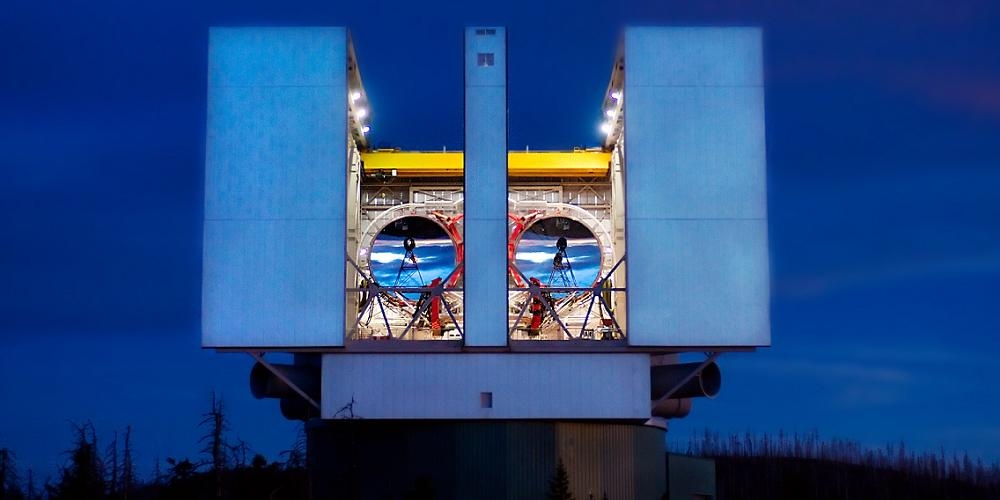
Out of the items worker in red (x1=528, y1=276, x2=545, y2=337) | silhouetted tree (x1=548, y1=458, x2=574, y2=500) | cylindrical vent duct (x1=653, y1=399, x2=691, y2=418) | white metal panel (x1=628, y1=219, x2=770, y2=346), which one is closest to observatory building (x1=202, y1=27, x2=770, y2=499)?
white metal panel (x1=628, y1=219, x2=770, y2=346)

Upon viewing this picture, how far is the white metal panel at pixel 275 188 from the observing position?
39.6 metres

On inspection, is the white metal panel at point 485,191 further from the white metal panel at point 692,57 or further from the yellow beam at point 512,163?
the yellow beam at point 512,163

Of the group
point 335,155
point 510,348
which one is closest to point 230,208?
point 335,155

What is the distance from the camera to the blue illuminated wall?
131ft

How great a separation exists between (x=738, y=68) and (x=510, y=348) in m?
10.8

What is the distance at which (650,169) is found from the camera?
4025 cm

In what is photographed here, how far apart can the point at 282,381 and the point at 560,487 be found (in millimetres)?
9029

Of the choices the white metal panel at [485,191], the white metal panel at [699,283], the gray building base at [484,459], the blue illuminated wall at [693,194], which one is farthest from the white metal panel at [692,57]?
the gray building base at [484,459]

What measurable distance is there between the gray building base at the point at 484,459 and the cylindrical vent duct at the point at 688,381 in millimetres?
1551

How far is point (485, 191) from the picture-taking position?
4009cm

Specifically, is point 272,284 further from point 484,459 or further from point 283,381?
point 484,459

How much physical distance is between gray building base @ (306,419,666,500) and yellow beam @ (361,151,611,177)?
344 inches

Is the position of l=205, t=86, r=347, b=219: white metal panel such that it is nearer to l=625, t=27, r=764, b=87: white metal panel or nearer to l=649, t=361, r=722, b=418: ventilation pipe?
l=625, t=27, r=764, b=87: white metal panel

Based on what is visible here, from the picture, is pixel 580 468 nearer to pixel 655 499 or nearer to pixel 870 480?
pixel 655 499
